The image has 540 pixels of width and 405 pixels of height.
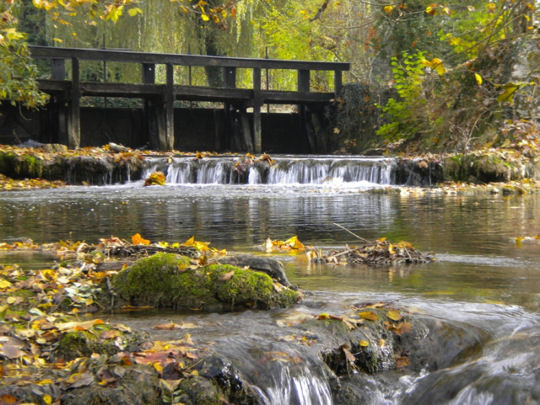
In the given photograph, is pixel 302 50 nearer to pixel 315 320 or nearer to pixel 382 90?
pixel 382 90

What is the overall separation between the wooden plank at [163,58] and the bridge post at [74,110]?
0.48m

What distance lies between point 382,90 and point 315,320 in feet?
74.6

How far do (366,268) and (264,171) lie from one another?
1284cm

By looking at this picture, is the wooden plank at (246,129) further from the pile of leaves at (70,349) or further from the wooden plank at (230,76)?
the pile of leaves at (70,349)

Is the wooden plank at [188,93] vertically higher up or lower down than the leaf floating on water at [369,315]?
higher up

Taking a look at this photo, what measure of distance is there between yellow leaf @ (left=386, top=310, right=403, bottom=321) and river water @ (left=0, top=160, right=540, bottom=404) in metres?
0.28

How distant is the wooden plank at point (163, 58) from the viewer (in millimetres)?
23797

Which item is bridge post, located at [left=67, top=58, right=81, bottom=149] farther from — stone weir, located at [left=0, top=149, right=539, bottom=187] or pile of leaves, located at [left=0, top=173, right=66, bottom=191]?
pile of leaves, located at [left=0, top=173, right=66, bottom=191]

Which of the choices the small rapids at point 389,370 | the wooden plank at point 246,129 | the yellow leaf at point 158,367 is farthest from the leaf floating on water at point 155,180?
the yellow leaf at point 158,367

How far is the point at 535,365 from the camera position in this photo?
12.4 feet

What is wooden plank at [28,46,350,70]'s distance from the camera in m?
23.8

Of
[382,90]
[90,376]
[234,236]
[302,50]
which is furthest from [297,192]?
[302,50]

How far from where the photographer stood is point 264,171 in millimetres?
18984

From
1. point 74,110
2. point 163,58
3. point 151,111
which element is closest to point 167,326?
point 74,110
